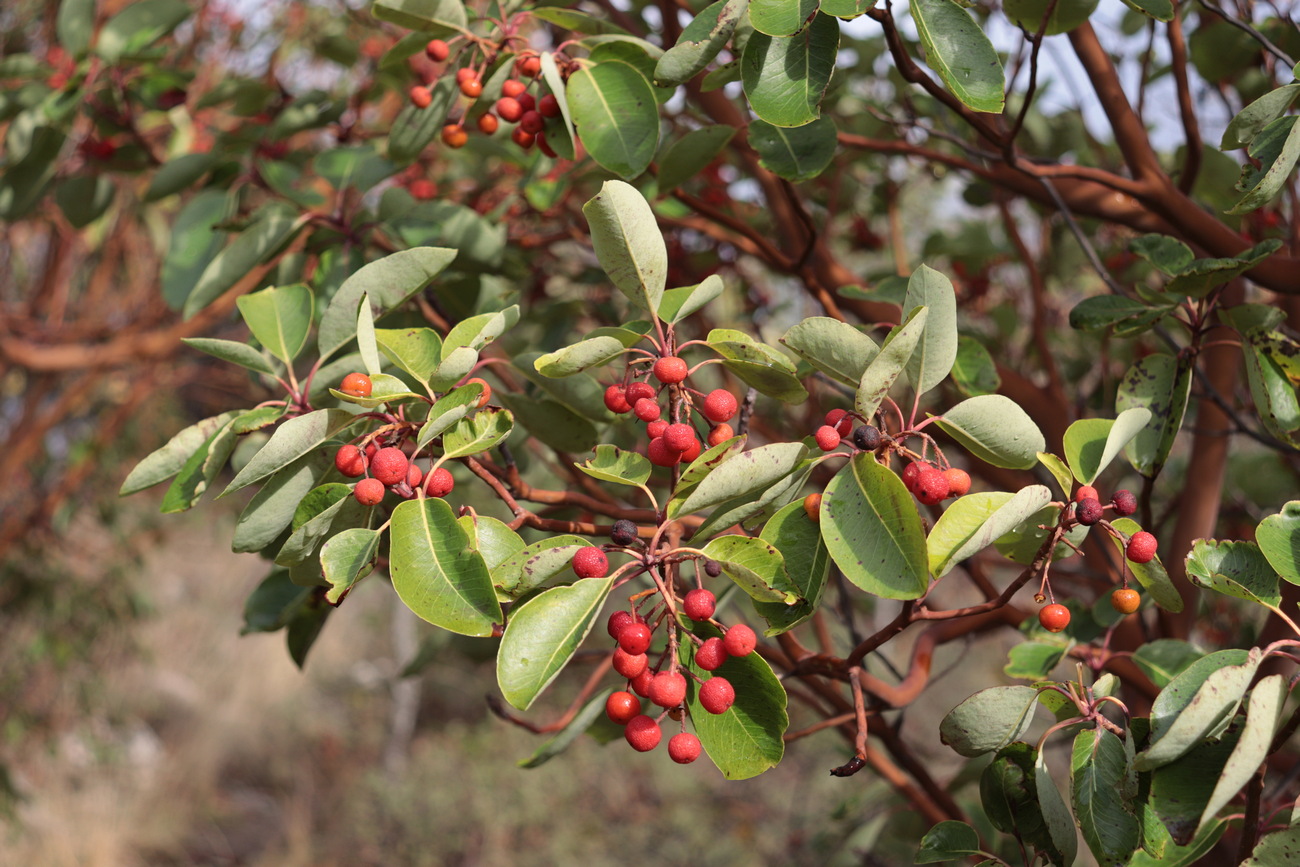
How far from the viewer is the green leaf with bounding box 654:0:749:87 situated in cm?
71

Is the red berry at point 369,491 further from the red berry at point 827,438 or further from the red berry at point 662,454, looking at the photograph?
the red berry at point 827,438

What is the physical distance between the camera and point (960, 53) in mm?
692

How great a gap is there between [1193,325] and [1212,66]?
1.98ft

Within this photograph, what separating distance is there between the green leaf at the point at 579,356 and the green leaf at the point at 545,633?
0.15m

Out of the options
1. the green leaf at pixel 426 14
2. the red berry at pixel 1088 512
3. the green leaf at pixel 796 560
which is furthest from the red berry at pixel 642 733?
the green leaf at pixel 426 14

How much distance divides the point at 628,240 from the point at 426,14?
41 centimetres

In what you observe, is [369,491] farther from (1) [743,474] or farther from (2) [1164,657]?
(2) [1164,657]

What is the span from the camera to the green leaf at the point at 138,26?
126 centimetres

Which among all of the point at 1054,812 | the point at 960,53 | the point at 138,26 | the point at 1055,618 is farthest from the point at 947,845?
the point at 138,26

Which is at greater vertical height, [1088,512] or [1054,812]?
[1088,512]

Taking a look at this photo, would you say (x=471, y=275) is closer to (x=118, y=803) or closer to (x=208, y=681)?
(x=118, y=803)

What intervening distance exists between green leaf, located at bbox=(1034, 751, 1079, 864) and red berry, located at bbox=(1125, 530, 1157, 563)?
0.52 ft

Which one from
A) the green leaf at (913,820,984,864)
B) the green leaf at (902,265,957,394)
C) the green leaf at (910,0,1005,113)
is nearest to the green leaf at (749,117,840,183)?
the green leaf at (910,0,1005,113)

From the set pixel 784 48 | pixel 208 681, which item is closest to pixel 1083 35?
pixel 784 48
